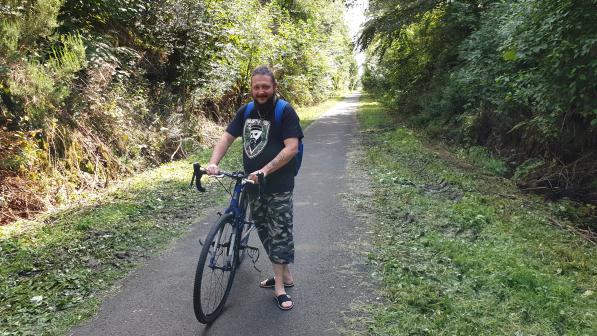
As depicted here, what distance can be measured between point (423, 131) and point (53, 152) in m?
11.7

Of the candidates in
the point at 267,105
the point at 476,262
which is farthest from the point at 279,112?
the point at 476,262

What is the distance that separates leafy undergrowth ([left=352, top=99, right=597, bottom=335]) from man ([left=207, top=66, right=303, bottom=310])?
1.00m

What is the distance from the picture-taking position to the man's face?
140 inches

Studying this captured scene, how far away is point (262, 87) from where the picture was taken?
356cm

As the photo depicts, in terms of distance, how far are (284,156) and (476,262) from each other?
2664mm

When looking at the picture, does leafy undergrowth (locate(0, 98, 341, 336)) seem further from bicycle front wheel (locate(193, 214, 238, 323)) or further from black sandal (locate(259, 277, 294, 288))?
black sandal (locate(259, 277, 294, 288))

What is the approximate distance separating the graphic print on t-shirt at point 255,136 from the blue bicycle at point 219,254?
0.80 feet

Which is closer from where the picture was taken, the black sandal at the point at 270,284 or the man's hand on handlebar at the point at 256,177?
the man's hand on handlebar at the point at 256,177

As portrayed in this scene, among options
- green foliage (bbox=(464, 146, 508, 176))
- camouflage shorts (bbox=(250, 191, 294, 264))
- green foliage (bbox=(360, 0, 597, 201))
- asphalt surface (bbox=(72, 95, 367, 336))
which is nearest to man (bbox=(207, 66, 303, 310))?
camouflage shorts (bbox=(250, 191, 294, 264))

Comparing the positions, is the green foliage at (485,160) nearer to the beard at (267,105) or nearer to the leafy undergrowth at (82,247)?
the leafy undergrowth at (82,247)

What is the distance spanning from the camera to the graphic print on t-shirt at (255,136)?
375 cm

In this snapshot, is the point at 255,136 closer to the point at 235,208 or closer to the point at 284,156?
the point at 284,156

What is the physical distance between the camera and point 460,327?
345 centimetres

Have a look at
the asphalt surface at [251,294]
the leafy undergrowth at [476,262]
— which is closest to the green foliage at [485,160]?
the leafy undergrowth at [476,262]
